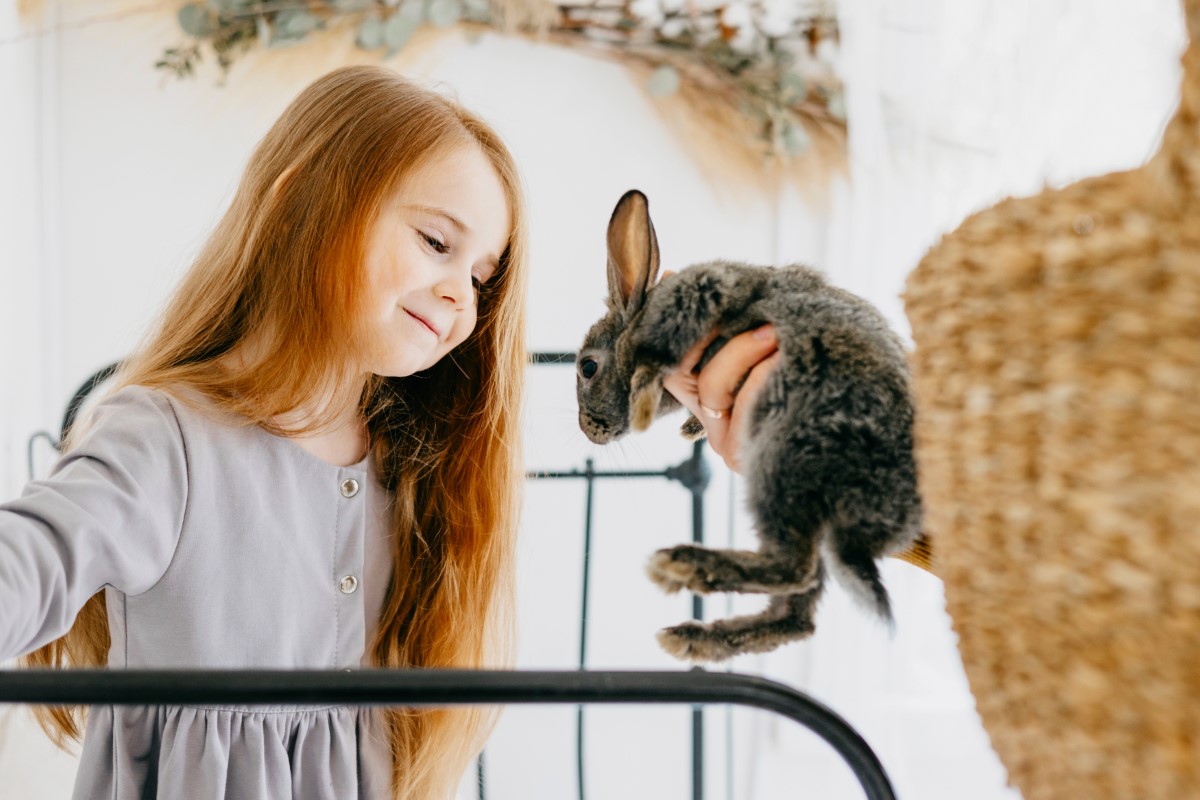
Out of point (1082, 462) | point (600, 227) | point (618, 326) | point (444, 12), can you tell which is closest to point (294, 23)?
point (444, 12)

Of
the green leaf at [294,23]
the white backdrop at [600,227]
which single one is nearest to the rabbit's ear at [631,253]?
the white backdrop at [600,227]

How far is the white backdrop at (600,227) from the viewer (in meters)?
1.69

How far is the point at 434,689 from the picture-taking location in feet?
1.32

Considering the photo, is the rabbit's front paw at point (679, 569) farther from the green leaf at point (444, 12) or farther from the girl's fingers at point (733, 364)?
the green leaf at point (444, 12)

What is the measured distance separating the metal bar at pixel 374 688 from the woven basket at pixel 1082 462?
13cm

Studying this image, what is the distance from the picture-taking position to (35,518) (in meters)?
0.65

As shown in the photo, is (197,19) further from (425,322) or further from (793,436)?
(793,436)

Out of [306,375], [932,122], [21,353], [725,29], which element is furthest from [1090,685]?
[21,353]

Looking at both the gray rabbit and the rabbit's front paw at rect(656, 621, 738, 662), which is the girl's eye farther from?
the rabbit's front paw at rect(656, 621, 738, 662)

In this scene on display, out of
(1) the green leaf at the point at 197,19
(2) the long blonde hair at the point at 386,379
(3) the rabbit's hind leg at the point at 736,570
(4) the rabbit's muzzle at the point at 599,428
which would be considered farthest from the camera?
(1) the green leaf at the point at 197,19

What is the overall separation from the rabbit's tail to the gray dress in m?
0.57

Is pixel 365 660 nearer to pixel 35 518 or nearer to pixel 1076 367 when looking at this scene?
pixel 35 518

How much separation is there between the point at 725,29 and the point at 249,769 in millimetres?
1633

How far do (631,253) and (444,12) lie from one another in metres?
1.57
